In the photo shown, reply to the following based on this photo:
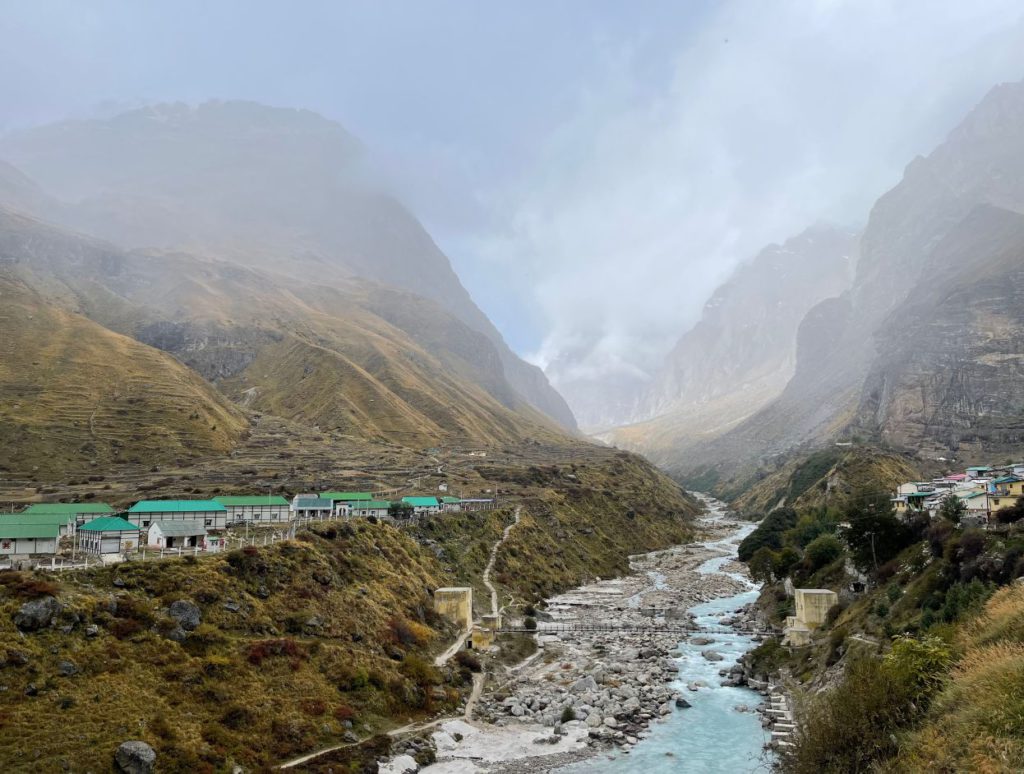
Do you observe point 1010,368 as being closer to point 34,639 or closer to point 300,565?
point 300,565

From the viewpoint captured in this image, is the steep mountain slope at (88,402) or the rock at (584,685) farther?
the steep mountain slope at (88,402)

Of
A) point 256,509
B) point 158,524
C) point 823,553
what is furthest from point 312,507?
point 823,553

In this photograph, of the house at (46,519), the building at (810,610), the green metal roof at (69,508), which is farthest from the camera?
the green metal roof at (69,508)

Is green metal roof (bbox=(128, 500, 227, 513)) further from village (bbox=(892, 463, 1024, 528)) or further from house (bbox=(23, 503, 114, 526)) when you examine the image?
village (bbox=(892, 463, 1024, 528))

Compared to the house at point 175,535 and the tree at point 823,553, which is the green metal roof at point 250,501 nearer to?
the house at point 175,535

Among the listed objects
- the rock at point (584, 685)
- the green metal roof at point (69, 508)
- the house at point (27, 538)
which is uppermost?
the green metal roof at point (69, 508)

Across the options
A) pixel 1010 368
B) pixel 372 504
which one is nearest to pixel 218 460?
pixel 372 504

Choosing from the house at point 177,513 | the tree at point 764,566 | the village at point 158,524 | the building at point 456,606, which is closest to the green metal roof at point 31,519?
the village at point 158,524
